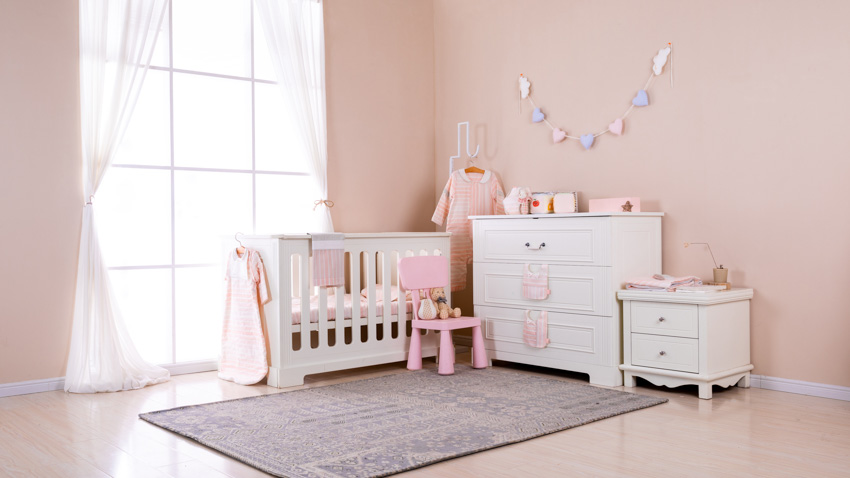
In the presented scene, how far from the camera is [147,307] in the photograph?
400 cm

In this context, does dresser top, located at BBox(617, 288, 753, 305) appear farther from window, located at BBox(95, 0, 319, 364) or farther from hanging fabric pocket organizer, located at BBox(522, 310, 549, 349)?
window, located at BBox(95, 0, 319, 364)

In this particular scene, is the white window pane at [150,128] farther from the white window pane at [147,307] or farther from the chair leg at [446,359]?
the chair leg at [446,359]

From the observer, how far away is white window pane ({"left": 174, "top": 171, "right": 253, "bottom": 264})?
4.11m

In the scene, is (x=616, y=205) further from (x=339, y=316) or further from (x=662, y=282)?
(x=339, y=316)

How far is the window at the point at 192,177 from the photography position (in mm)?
3965

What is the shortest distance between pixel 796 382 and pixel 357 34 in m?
3.31

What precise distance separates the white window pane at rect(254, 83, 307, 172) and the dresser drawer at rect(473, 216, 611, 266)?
1.23 m

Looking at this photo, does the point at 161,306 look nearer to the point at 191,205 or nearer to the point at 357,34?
the point at 191,205

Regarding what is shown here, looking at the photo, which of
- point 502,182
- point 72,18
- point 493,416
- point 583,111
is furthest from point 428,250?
point 72,18

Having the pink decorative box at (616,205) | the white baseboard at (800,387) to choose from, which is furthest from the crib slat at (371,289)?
the white baseboard at (800,387)

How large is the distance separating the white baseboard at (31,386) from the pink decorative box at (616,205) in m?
2.88

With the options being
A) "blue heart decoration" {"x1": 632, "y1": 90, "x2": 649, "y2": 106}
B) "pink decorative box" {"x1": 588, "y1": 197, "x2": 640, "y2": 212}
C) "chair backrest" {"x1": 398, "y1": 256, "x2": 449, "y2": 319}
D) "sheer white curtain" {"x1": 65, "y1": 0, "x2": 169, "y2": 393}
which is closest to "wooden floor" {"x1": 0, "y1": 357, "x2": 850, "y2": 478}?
"sheer white curtain" {"x1": 65, "y1": 0, "x2": 169, "y2": 393}

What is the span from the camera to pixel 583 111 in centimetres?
428

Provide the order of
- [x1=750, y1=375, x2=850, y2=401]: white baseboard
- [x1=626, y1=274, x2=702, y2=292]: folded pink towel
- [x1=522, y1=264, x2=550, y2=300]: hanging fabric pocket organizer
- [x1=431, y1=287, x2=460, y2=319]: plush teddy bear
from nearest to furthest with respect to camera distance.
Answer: [x1=750, y1=375, x2=850, y2=401]: white baseboard, [x1=626, y1=274, x2=702, y2=292]: folded pink towel, [x1=522, y1=264, x2=550, y2=300]: hanging fabric pocket organizer, [x1=431, y1=287, x2=460, y2=319]: plush teddy bear
